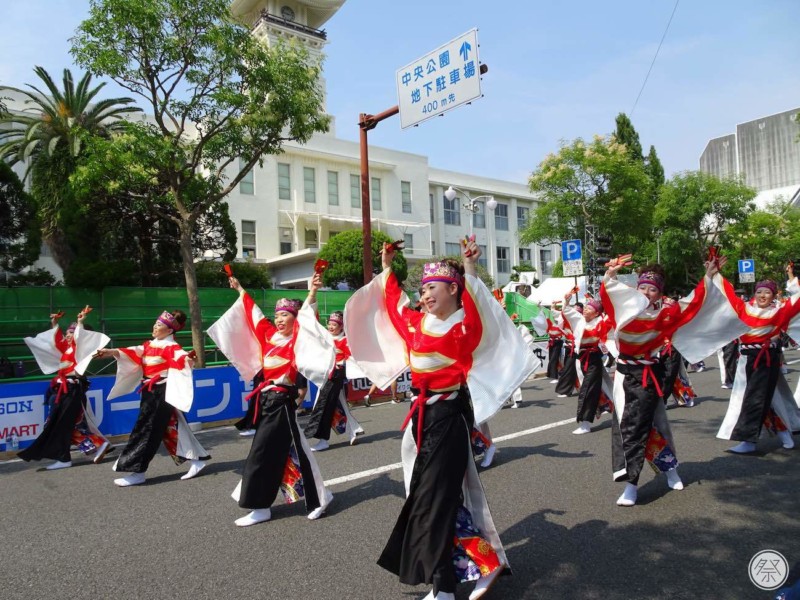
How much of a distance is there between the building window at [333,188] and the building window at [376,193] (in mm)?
2386

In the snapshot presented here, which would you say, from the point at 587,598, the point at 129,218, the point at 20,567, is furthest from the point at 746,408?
the point at 129,218

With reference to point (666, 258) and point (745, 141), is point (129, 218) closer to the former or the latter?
point (666, 258)

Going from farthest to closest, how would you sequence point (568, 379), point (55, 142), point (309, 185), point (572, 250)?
point (309, 185) < point (55, 142) < point (572, 250) < point (568, 379)

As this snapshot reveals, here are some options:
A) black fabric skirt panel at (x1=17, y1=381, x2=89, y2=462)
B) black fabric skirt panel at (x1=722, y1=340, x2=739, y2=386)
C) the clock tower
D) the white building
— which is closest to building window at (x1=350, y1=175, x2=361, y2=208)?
the white building

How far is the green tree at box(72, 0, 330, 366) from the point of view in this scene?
33.3 feet

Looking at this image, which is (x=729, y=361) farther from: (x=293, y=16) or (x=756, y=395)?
(x=293, y=16)

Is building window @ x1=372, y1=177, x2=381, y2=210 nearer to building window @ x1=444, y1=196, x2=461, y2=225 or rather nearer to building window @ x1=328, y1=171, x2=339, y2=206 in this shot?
building window @ x1=328, y1=171, x2=339, y2=206

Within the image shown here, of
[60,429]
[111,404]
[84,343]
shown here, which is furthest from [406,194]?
[60,429]

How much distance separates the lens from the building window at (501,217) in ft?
140

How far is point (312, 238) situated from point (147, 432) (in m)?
27.4

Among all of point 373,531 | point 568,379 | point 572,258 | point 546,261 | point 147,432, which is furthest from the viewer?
point 546,261

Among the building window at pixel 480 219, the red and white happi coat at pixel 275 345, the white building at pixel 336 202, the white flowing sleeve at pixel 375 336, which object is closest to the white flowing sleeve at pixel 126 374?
the red and white happi coat at pixel 275 345

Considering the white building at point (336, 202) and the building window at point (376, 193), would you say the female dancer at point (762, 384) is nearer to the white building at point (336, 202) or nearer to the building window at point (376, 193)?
the white building at point (336, 202)

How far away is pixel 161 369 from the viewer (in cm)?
645
